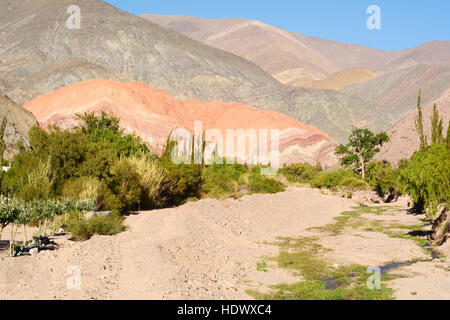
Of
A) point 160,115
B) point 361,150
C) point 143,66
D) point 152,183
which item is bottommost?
point 152,183

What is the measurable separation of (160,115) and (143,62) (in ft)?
105

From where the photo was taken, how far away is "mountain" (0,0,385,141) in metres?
96.5

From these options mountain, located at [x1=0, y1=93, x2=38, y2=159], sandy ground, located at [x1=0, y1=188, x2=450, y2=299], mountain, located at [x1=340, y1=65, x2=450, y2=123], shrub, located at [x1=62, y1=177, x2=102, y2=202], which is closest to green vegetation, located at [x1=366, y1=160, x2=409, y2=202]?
sandy ground, located at [x1=0, y1=188, x2=450, y2=299]

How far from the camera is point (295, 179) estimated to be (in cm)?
5206

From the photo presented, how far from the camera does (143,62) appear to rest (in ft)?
333

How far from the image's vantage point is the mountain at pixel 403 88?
387ft

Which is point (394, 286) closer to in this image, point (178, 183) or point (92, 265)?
point (92, 265)

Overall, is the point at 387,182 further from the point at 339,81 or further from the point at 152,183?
the point at 339,81

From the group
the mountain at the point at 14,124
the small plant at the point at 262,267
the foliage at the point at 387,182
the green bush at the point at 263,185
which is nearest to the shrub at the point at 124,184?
the small plant at the point at 262,267

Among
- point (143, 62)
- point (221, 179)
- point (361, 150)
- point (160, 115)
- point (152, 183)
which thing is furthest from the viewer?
point (143, 62)

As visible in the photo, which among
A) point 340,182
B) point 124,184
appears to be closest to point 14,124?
point 124,184

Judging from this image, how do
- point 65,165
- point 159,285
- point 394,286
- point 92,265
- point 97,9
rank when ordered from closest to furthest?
point 159,285 → point 394,286 → point 92,265 → point 65,165 → point 97,9
